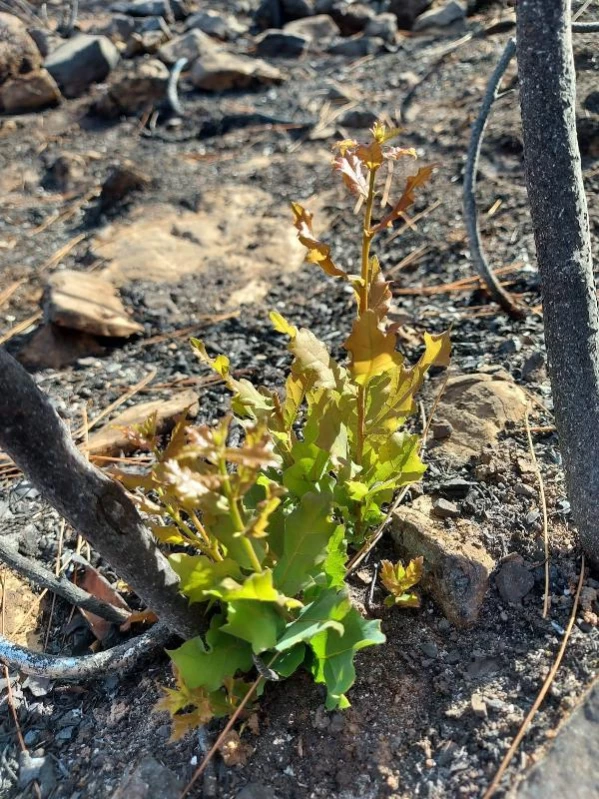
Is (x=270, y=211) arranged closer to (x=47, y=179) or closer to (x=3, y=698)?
(x=47, y=179)

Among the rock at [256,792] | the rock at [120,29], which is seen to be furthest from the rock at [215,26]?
the rock at [256,792]

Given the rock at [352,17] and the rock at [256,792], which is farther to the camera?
the rock at [352,17]

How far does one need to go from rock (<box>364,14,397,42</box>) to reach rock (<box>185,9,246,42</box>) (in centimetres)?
201

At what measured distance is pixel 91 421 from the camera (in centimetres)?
316

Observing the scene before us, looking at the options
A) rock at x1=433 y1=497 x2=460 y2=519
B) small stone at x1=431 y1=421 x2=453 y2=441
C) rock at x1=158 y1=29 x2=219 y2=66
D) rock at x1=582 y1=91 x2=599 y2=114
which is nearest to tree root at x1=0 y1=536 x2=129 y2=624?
rock at x1=433 y1=497 x2=460 y2=519

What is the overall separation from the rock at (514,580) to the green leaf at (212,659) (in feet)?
2.47

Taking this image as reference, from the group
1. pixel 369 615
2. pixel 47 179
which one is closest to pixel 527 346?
pixel 369 615

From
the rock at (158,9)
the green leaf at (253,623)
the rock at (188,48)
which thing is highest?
the rock at (158,9)

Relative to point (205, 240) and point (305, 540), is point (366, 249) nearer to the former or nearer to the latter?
point (305, 540)

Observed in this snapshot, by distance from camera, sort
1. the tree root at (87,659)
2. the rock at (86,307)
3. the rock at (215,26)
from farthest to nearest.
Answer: the rock at (215,26), the rock at (86,307), the tree root at (87,659)

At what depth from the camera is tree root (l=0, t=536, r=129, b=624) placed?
206cm

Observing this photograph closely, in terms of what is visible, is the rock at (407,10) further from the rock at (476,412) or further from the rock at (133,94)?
the rock at (476,412)

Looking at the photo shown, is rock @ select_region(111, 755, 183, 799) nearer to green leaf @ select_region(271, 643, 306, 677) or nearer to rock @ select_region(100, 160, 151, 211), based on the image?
green leaf @ select_region(271, 643, 306, 677)

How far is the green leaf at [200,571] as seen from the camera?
1.58 metres
